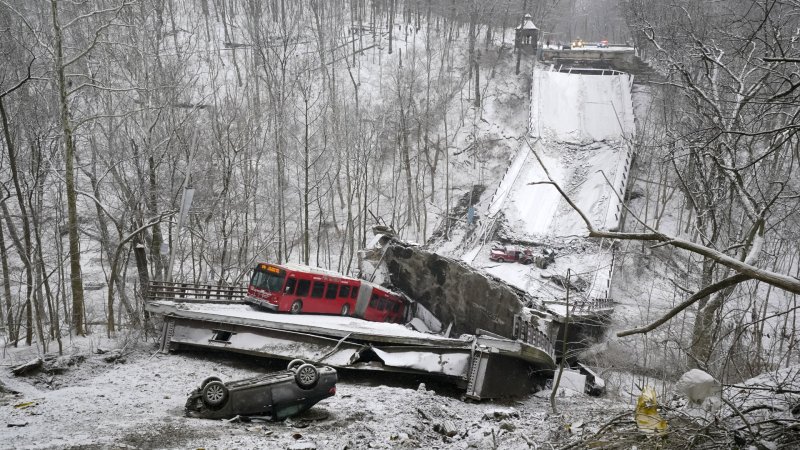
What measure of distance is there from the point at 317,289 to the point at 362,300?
1914 mm

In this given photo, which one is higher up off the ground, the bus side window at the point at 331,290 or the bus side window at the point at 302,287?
the bus side window at the point at 302,287

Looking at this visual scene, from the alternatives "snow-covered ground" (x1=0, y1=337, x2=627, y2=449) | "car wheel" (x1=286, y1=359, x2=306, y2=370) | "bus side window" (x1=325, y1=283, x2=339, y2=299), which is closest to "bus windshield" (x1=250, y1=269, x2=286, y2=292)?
"bus side window" (x1=325, y1=283, x2=339, y2=299)

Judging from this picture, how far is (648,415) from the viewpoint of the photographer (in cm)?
580

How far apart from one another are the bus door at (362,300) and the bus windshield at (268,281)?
122 inches

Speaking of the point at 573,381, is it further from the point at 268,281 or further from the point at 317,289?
the point at 268,281

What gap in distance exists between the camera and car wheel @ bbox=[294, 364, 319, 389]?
9492mm

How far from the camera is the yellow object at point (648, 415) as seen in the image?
570 centimetres

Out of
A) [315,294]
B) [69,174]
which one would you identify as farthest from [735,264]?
[69,174]

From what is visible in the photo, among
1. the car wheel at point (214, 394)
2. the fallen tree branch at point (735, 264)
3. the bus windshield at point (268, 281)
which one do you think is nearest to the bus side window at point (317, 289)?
the bus windshield at point (268, 281)

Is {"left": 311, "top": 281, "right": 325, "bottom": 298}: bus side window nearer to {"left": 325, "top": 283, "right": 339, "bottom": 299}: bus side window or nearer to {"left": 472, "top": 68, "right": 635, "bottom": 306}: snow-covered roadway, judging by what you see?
{"left": 325, "top": 283, "right": 339, "bottom": 299}: bus side window

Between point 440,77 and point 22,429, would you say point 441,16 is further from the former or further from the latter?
point 22,429

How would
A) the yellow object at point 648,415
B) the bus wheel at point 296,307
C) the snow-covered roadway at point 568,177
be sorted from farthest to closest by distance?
1. the snow-covered roadway at point 568,177
2. the bus wheel at point 296,307
3. the yellow object at point 648,415

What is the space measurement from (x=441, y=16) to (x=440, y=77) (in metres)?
22.1

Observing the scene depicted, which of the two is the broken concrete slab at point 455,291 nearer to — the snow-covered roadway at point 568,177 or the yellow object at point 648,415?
the snow-covered roadway at point 568,177
